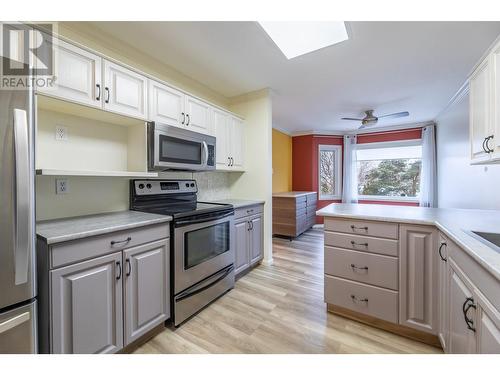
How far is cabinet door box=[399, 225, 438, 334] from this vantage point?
1.50 m

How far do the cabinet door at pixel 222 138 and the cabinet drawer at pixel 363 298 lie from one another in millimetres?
1725

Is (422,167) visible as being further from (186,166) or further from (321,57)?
(186,166)

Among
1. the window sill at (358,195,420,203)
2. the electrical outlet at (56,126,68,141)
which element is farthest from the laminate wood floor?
the window sill at (358,195,420,203)

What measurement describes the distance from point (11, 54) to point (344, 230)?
2.24 metres

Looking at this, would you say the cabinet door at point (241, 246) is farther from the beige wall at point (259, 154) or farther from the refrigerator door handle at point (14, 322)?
the refrigerator door handle at point (14, 322)

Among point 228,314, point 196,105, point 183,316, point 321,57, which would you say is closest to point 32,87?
point 196,105

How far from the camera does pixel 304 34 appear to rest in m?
1.90

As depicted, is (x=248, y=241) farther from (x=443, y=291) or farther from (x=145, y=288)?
(x=443, y=291)

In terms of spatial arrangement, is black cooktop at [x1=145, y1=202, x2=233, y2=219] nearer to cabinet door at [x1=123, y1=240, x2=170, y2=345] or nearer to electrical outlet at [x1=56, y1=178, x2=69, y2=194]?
cabinet door at [x1=123, y1=240, x2=170, y2=345]

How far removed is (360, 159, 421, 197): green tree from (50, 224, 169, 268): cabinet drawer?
5.25m

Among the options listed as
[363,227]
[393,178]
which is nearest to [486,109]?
[363,227]

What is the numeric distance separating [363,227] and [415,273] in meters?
Result: 0.45

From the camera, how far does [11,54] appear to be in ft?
3.11

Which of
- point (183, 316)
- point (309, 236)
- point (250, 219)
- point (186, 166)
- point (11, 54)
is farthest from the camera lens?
point (309, 236)
